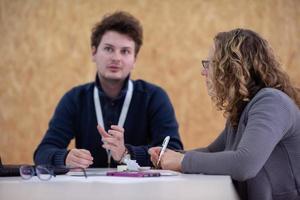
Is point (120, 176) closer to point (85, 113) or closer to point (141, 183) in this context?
point (141, 183)

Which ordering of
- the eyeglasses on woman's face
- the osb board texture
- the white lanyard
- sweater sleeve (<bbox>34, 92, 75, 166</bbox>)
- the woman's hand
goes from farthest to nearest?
the osb board texture < the white lanyard < sweater sleeve (<bbox>34, 92, 75, 166</bbox>) < the woman's hand < the eyeglasses on woman's face

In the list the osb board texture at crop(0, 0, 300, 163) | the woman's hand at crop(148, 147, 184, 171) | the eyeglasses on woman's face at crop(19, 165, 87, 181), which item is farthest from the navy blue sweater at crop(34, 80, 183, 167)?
the osb board texture at crop(0, 0, 300, 163)

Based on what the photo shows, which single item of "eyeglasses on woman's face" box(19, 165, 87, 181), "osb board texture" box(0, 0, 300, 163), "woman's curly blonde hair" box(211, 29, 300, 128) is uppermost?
"woman's curly blonde hair" box(211, 29, 300, 128)

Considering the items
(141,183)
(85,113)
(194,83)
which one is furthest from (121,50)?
(194,83)

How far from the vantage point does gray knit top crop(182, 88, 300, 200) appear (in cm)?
162

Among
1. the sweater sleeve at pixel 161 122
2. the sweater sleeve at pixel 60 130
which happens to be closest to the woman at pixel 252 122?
the sweater sleeve at pixel 161 122

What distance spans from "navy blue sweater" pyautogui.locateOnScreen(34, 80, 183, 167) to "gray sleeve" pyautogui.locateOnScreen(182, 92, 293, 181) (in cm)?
106

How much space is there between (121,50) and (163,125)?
0.43 metres

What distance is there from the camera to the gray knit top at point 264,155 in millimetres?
1622

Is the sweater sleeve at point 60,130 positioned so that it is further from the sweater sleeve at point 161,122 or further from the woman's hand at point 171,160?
the woman's hand at point 171,160

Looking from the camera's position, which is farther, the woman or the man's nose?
the man's nose

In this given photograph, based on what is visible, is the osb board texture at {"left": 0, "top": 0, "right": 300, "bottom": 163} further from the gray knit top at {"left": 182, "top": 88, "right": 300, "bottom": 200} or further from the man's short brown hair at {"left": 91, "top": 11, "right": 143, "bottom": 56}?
the gray knit top at {"left": 182, "top": 88, "right": 300, "bottom": 200}

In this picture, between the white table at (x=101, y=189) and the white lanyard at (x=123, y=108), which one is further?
the white lanyard at (x=123, y=108)

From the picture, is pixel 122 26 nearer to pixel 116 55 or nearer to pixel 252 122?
pixel 116 55
